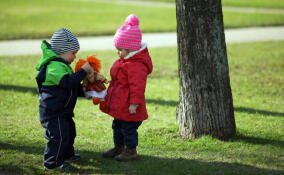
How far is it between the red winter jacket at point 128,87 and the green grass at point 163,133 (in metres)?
0.56

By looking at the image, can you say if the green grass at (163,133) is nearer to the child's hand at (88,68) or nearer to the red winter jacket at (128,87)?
the red winter jacket at (128,87)

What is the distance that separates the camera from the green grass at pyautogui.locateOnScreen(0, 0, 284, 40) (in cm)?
1461

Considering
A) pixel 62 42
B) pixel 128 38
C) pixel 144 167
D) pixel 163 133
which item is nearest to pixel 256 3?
pixel 163 133

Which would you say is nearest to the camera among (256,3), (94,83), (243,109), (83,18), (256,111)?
(94,83)

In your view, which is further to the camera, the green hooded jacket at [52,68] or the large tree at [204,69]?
the large tree at [204,69]

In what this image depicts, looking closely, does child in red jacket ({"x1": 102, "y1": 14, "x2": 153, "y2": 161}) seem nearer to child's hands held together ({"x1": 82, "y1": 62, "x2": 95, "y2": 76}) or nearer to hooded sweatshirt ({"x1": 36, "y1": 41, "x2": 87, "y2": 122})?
child's hands held together ({"x1": 82, "y1": 62, "x2": 95, "y2": 76})

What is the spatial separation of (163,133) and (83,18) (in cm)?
1319

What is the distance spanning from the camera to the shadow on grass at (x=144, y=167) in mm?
4008

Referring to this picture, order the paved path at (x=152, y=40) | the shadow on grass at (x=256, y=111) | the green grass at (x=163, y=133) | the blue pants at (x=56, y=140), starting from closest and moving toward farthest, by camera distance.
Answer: the blue pants at (x=56, y=140), the green grass at (x=163, y=133), the shadow on grass at (x=256, y=111), the paved path at (x=152, y=40)

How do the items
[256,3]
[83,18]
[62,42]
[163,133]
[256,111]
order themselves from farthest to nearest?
[256,3] < [83,18] < [256,111] < [163,133] < [62,42]

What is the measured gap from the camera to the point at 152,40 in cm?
1302

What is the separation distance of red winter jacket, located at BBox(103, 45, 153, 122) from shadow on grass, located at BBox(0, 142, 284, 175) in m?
0.50

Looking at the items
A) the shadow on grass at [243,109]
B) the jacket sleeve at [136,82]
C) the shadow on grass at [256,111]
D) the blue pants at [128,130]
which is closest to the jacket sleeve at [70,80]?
the jacket sleeve at [136,82]

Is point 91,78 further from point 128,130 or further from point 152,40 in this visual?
point 152,40
